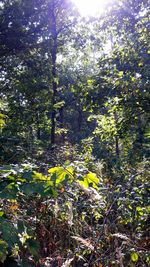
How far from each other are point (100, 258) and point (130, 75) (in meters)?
3.26

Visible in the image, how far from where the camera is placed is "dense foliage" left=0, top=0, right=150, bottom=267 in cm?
197

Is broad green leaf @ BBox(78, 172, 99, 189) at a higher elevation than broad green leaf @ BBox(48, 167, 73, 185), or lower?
lower

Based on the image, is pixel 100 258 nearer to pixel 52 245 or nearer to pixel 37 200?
pixel 52 245

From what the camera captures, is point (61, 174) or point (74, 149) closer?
point (61, 174)

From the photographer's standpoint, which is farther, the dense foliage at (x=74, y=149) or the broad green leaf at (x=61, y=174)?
the dense foliage at (x=74, y=149)

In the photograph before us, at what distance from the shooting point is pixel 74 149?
7.99 metres

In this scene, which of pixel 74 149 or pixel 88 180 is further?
pixel 74 149

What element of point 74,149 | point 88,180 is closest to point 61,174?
point 88,180

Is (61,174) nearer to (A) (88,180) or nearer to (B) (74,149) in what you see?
(A) (88,180)

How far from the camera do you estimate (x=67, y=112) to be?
29531 mm

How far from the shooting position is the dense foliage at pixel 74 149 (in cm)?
197

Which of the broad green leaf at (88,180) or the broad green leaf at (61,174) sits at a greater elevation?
the broad green leaf at (61,174)

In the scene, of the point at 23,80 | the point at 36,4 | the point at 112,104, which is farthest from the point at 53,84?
the point at 112,104

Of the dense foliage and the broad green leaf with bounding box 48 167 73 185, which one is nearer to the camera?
the broad green leaf with bounding box 48 167 73 185
